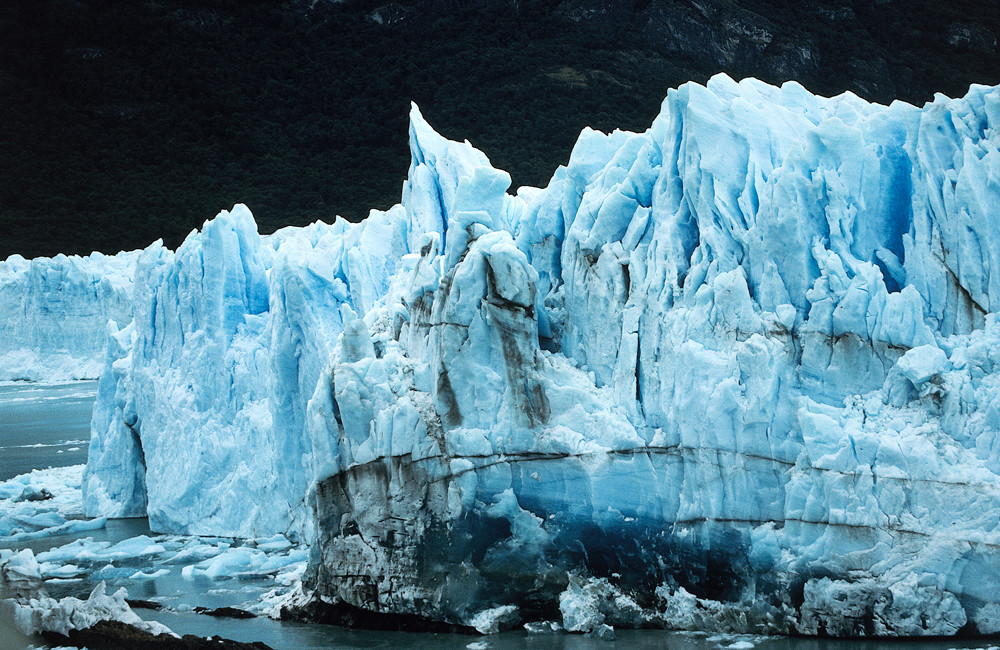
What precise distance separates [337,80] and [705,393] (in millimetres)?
35081

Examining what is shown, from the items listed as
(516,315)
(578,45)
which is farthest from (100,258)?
(516,315)

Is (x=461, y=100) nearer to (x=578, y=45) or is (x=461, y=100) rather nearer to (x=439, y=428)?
(x=578, y=45)

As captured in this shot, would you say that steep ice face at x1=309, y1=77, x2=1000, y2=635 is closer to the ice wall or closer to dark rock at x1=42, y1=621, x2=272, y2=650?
dark rock at x1=42, y1=621, x2=272, y2=650

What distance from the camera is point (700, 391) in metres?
8.66

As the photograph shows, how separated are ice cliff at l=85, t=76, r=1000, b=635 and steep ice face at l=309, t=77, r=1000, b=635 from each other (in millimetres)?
22

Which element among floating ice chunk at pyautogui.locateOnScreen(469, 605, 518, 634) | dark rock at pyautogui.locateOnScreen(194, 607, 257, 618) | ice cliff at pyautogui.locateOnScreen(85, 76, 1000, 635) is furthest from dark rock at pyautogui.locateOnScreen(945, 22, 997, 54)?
dark rock at pyautogui.locateOnScreen(194, 607, 257, 618)

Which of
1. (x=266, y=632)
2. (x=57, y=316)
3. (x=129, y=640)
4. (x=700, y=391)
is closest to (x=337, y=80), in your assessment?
(x=57, y=316)

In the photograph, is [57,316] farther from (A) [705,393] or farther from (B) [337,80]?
(A) [705,393]

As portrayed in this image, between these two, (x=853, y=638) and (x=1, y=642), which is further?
(x=1, y=642)

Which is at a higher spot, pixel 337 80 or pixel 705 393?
pixel 337 80

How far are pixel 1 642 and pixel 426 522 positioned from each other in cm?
402

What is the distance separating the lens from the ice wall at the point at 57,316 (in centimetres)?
2975

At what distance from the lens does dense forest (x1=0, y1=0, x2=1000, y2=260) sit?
3250cm

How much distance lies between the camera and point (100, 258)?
109ft
